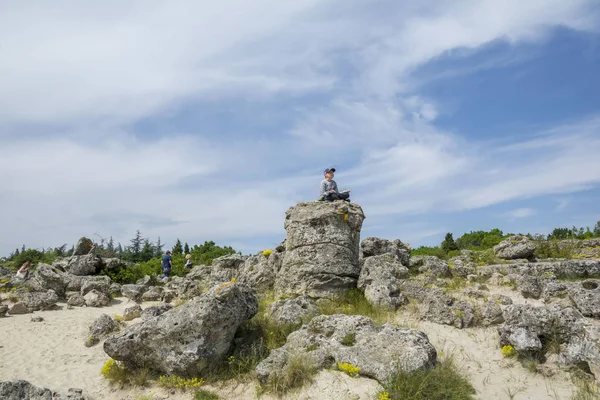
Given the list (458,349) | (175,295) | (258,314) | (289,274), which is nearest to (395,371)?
(458,349)

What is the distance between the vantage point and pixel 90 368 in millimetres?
10086

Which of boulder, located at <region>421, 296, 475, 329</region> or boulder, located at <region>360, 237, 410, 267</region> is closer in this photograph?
boulder, located at <region>421, 296, 475, 329</region>

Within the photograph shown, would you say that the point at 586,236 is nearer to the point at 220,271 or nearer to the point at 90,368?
the point at 220,271

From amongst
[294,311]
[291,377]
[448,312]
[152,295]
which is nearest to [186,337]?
[291,377]

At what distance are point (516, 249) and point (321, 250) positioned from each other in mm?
9110

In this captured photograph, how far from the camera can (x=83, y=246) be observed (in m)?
23.1

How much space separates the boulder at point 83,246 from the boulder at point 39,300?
24.1ft

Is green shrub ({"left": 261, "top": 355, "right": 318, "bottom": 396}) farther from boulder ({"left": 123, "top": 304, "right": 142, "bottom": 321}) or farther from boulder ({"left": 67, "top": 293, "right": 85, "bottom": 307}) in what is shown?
boulder ({"left": 67, "top": 293, "right": 85, "bottom": 307})

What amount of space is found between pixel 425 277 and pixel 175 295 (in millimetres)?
9105

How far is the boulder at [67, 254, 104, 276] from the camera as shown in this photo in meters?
20.3

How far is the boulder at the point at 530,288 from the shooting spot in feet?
35.6

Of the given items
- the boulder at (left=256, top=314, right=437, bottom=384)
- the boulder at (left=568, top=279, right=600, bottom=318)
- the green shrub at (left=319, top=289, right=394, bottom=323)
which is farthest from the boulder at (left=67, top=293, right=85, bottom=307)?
the boulder at (left=568, top=279, right=600, bottom=318)

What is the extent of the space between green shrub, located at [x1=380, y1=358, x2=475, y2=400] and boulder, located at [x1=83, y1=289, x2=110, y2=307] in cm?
1212

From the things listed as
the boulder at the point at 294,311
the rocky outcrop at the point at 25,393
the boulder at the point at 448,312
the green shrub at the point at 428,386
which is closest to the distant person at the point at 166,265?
the boulder at the point at 294,311
